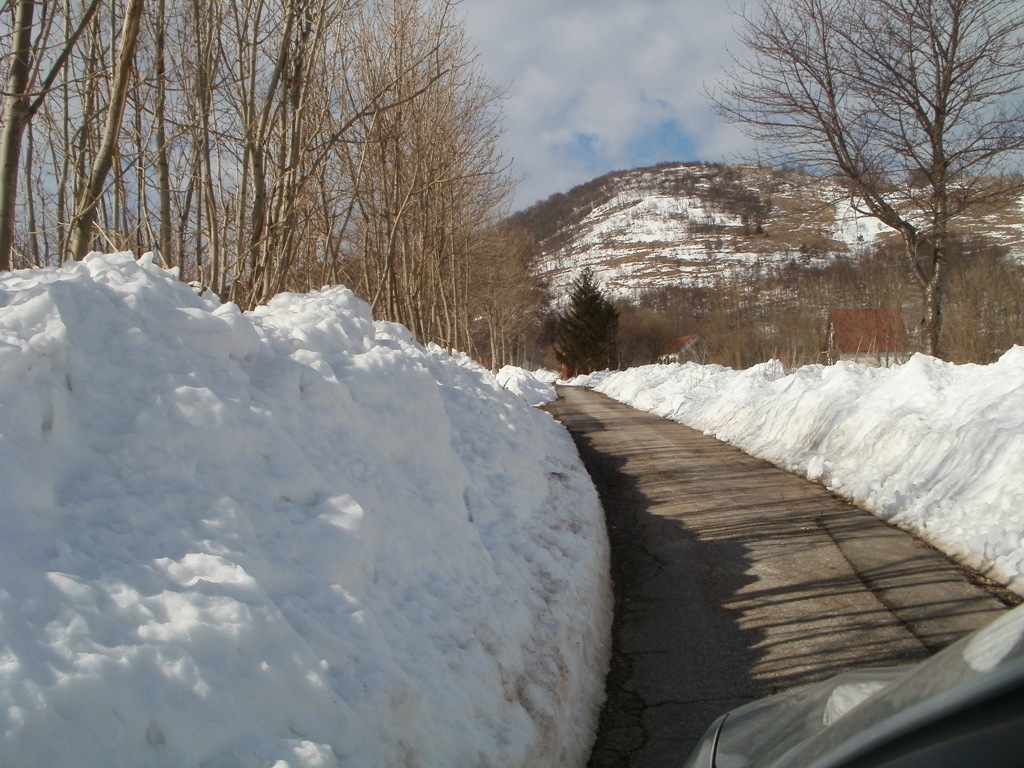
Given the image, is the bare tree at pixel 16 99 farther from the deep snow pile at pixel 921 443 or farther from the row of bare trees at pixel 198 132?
the deep snow pile at pixel 921 443

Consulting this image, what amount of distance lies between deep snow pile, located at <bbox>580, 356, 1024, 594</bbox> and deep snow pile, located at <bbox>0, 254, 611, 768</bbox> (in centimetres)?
345

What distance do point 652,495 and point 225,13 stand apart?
7.53 m

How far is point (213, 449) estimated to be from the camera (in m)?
3.47

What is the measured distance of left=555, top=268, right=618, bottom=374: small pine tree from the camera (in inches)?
2534

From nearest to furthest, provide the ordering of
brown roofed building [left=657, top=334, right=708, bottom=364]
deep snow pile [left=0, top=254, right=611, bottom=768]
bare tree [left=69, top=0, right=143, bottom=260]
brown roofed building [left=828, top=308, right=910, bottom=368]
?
1. deep snow pile [left=0, top=254, right=611, bottom=768]
2. bare tree [left=69, top=0, right=143, bottom=260]
3. brown roofed building [left=828, top=308, right=910, bottom=368]
4. brown roofed building [left=657, top=334, right=708, bottom=364]

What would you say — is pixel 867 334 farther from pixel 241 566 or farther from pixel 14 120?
pixel 241 566

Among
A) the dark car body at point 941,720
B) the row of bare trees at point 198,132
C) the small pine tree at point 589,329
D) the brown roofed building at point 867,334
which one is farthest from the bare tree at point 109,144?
the small pine tree at point 589,329

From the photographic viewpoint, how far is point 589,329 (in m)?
64.4

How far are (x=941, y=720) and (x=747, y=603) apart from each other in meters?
4.72

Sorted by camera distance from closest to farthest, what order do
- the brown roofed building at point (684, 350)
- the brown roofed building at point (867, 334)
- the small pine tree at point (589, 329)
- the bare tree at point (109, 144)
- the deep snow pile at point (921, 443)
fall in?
the bare tree at point (109, 144)
the deep snow pile at point (921, 443)
the brown roofed building at point (867, 334)
the small pine tree at point (589, 329)
the brown roofed building at point (684, 350)

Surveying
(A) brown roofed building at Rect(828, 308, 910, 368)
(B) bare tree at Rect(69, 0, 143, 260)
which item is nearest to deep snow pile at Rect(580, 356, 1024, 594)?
(B) bare tree at Rect(69, 0, 143, 260)

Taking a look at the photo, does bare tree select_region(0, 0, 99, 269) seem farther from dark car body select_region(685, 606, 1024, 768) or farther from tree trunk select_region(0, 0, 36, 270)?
dark car body select_region(685, 606, 1024, 768)

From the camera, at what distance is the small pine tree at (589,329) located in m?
64.4

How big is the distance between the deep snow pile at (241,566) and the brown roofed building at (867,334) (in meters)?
39.9
